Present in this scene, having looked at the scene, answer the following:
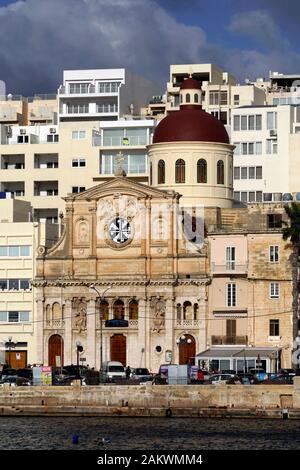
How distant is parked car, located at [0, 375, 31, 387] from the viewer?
125 m

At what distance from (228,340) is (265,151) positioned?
30511 millimetres

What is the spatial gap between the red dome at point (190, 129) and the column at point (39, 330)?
53.7 ft

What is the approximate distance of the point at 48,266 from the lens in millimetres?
149625

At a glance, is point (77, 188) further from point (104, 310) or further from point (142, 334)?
point (142, 334)

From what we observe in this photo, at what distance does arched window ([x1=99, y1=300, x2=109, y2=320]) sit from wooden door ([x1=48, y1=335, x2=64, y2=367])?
3687mm

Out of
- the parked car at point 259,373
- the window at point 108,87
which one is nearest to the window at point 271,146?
the window at point 108,87

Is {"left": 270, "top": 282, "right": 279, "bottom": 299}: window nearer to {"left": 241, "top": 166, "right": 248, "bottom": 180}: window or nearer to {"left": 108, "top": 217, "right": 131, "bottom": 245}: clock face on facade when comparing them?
{"left": 108, "top": 217, "right": 131, "bottom": 245}: clock face on facade

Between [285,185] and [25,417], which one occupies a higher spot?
[285,185]

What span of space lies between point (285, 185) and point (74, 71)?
28313 millimetres

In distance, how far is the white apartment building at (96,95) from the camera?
184 metres
